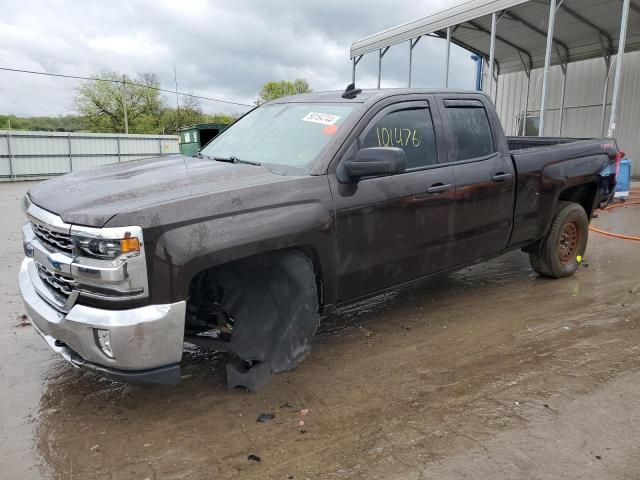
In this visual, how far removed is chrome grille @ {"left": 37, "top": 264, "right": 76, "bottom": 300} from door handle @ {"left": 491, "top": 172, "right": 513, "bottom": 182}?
3.34 m

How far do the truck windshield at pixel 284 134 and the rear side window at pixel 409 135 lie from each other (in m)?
0.27

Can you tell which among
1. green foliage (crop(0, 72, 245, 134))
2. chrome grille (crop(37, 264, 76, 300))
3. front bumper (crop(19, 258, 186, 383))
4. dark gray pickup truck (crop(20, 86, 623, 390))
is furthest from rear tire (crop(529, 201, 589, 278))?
green foliage (crop(0, 72, 245, 134))

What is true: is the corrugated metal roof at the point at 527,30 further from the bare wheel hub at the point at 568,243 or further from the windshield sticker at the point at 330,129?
the windshield sticker at the point at 330,129

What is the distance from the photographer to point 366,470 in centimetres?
247

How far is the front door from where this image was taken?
3.38 m

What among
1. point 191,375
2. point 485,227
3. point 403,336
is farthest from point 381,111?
point 191,375

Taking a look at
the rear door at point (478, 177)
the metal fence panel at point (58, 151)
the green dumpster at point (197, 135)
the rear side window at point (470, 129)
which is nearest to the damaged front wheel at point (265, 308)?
the rear door at point (478, 177)

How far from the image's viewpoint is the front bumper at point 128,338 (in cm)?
253

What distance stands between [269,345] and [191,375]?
690 mm

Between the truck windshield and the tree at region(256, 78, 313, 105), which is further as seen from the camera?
the tree at region(256, 78, 313, 105)

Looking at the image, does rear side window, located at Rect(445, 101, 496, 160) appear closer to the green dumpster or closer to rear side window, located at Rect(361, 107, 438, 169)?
rear side window, located at Rect(361, 107, 438, 169)

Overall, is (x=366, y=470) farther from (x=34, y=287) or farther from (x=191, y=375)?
(x=34, y=287)

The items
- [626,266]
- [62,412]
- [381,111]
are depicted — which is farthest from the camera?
[626,266]

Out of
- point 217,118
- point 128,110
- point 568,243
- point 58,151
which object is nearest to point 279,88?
point 217,118
